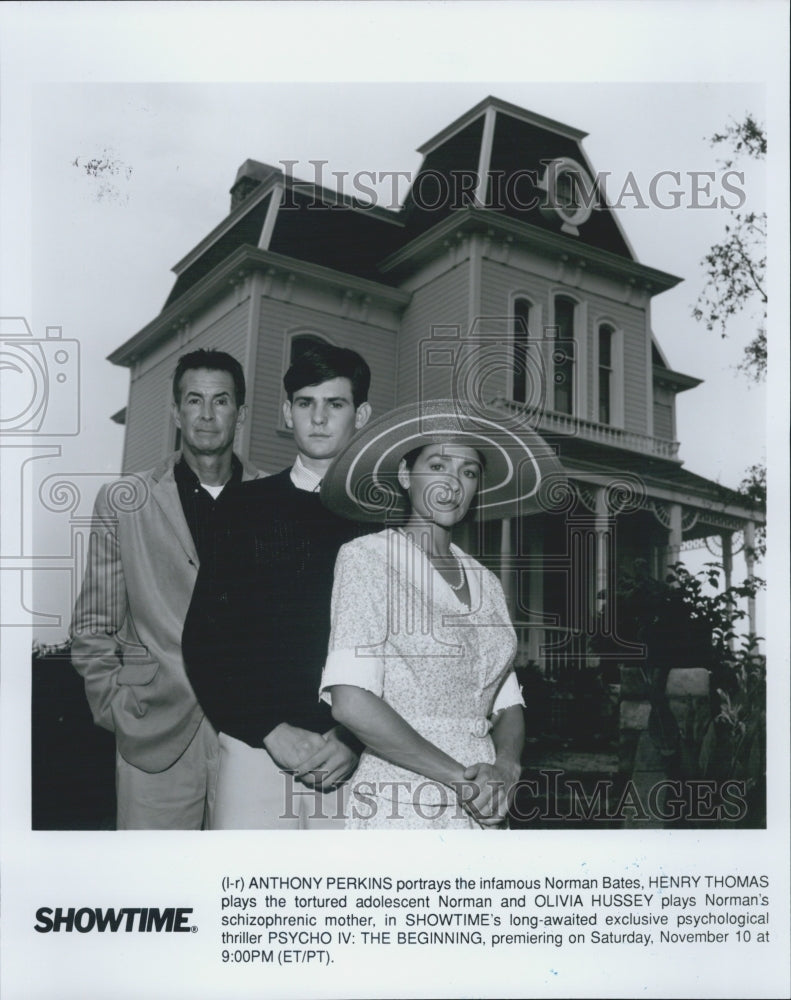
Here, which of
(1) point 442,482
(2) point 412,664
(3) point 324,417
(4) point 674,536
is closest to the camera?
(2) point 412,664

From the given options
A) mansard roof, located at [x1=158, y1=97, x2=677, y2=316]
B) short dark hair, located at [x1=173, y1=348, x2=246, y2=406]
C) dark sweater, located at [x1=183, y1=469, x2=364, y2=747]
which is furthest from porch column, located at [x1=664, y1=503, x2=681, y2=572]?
short dark hair, located at [x1=173, y1=348, x2=246, y2=406]

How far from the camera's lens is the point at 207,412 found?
145 inches

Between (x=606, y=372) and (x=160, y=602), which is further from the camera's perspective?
(x=606, y=372)

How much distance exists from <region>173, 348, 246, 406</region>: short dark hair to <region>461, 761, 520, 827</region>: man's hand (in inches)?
57.8

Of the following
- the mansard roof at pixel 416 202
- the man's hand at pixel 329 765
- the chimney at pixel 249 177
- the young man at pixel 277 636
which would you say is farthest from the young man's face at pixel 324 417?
the man's hand at pixel 329 765

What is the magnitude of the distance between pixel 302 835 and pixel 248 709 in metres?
0.45

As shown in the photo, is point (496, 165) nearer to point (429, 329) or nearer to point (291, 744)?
point (429, 329)

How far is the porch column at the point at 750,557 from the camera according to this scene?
3.81 metres

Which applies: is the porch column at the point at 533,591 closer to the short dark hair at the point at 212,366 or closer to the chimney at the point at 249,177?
the short dark hair at the point at 212,366
